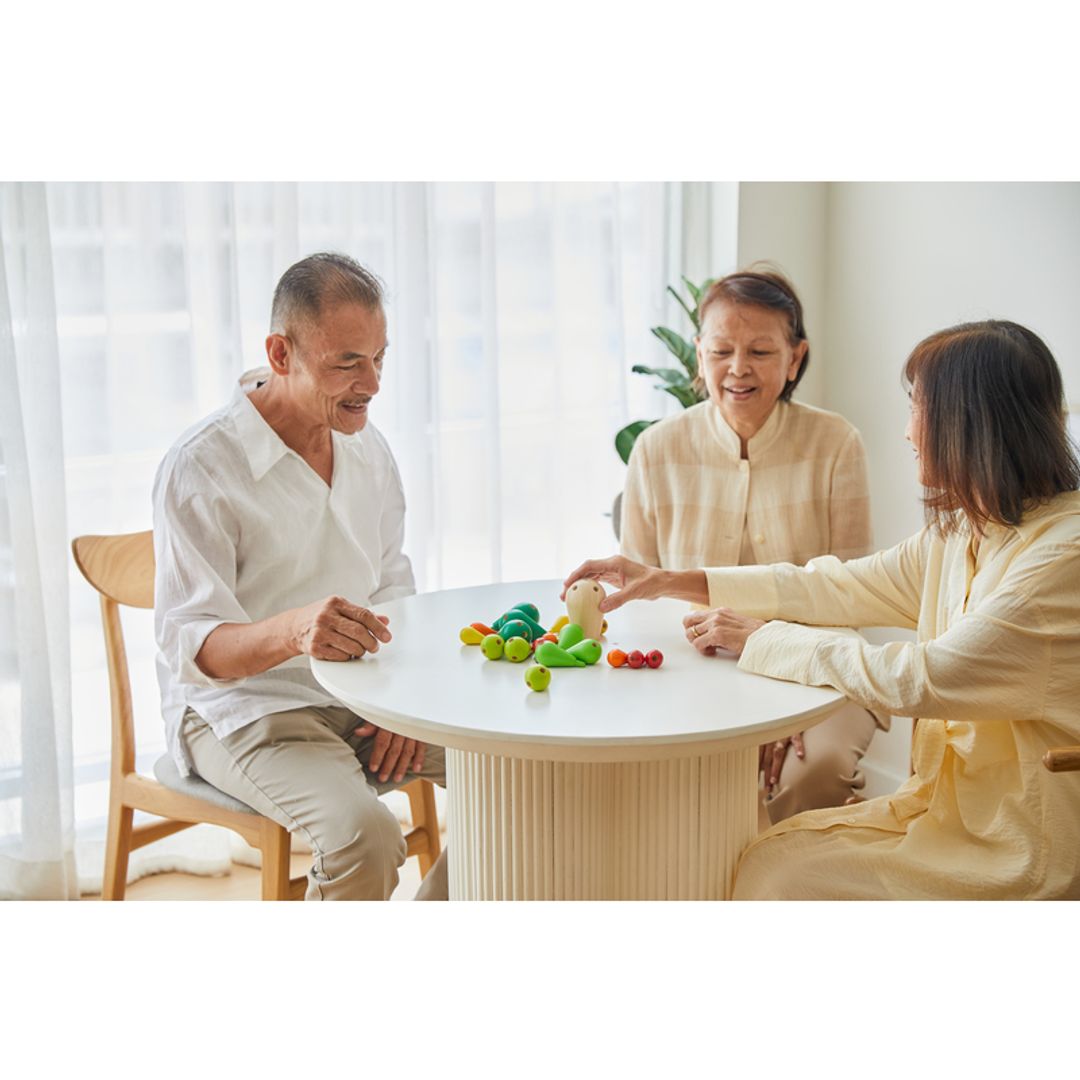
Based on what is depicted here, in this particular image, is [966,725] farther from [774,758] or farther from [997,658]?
[774,758]

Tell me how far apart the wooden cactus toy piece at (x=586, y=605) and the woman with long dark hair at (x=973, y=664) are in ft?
0.63

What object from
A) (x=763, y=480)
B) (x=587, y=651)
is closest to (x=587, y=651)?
(x=587, y=651)

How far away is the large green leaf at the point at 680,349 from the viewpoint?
134 inches

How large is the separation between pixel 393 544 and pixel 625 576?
649 millimetres

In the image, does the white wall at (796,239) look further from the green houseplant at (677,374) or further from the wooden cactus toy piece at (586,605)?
the wooden cactus toy piece at (586,605)

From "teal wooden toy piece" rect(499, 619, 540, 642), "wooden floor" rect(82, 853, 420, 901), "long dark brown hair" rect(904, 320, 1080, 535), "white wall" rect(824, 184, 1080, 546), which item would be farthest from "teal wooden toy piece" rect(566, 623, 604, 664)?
"white wall" rect(824, 184, 1080, 546)

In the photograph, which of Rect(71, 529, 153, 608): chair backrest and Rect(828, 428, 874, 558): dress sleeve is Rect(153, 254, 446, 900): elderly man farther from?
Rect(828, 428, 874, 558): dress sleeve

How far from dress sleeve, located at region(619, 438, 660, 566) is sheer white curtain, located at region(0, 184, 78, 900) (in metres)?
1.35

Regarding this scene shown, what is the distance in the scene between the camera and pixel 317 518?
2498mm

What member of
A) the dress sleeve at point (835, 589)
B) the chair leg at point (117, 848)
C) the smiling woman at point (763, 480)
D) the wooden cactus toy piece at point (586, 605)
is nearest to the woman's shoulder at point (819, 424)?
the smiling woman at point (763, 480)

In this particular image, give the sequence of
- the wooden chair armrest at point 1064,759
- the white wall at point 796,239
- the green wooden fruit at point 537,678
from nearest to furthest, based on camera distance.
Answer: the wooden chair armrest at point 1064,759, the green wooden fruit at point 537,678, the white wall at point 796,239
